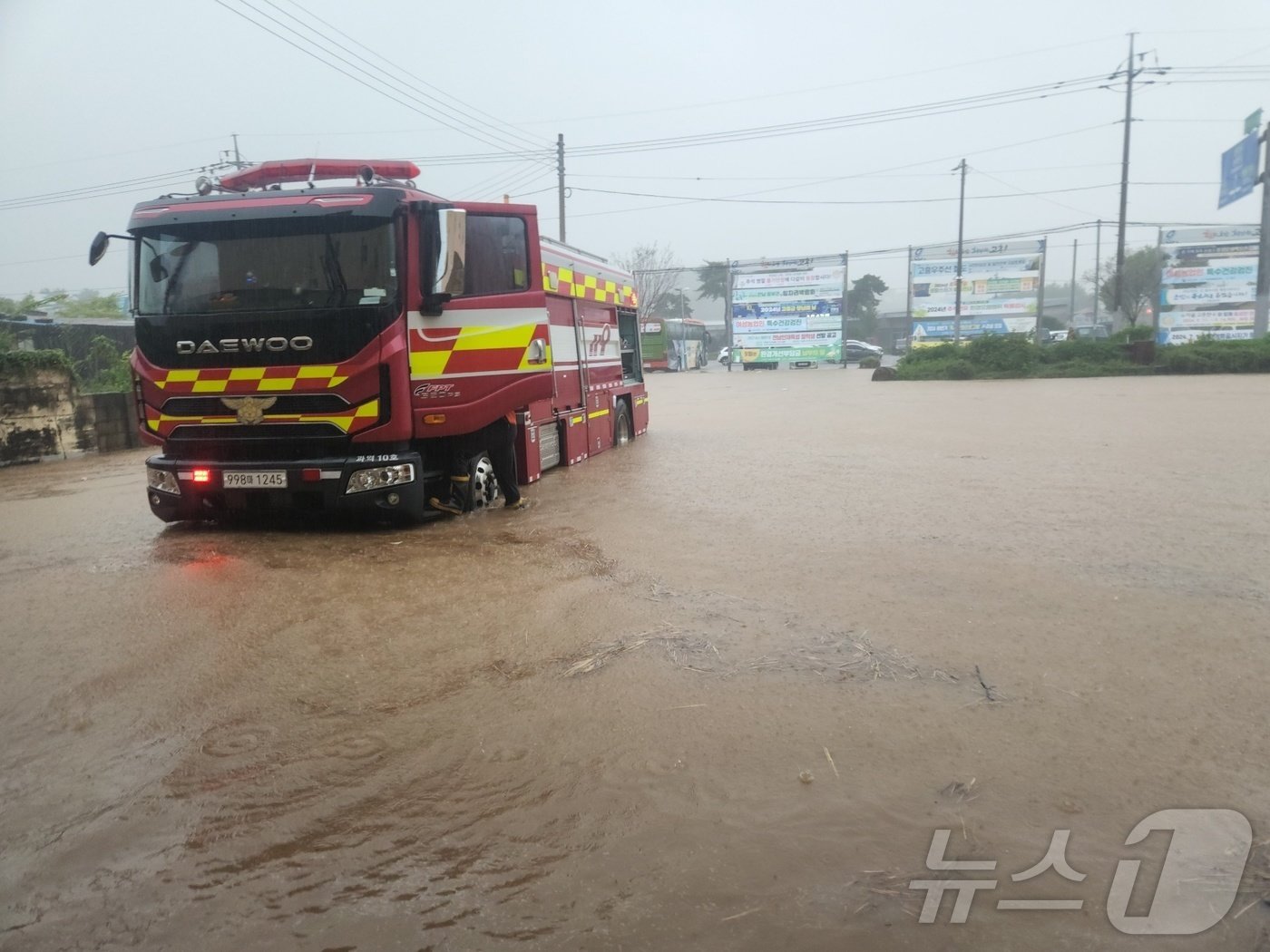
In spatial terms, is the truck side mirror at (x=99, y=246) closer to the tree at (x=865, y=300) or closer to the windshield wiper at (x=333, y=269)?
the windshield wiper at (x=333, y=269)

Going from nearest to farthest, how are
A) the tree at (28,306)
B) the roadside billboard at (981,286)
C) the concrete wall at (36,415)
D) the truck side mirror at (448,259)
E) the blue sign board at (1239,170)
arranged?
the truck side mirror at (448,259), the concrete wall at (36,415), the tree at (28,306), the blue sign board at (1239,170), the roadside billboard at (981,286)

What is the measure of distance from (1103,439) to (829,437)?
379cm

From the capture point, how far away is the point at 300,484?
22.1 feet

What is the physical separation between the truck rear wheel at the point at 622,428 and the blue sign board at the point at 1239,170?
31.0m

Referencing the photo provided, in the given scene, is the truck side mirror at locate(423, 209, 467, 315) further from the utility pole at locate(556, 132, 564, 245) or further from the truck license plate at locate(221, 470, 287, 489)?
the utility pole at locate(556, 132, 564, 245)

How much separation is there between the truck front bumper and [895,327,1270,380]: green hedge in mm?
28615

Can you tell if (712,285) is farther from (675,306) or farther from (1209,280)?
(1209,280)

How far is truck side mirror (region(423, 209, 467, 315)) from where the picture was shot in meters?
6.55

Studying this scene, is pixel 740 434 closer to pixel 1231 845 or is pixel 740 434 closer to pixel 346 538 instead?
pixel 346 538

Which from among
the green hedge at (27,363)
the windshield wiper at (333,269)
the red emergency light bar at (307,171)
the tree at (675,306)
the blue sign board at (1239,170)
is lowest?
the green hedge at (27,363)

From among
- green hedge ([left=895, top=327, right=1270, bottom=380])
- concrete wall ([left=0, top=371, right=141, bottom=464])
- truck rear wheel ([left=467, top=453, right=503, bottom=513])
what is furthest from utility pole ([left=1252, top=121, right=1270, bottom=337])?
concrete wall ([left=0, top=371, right=141, bottom=464])

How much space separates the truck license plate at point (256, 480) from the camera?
675 cm

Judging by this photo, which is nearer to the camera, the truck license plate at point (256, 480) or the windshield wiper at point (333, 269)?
the windshield wiper at point (333, 269)

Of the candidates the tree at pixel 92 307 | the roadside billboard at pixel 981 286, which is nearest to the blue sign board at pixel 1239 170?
the roadside billboard at pixel 981 286
